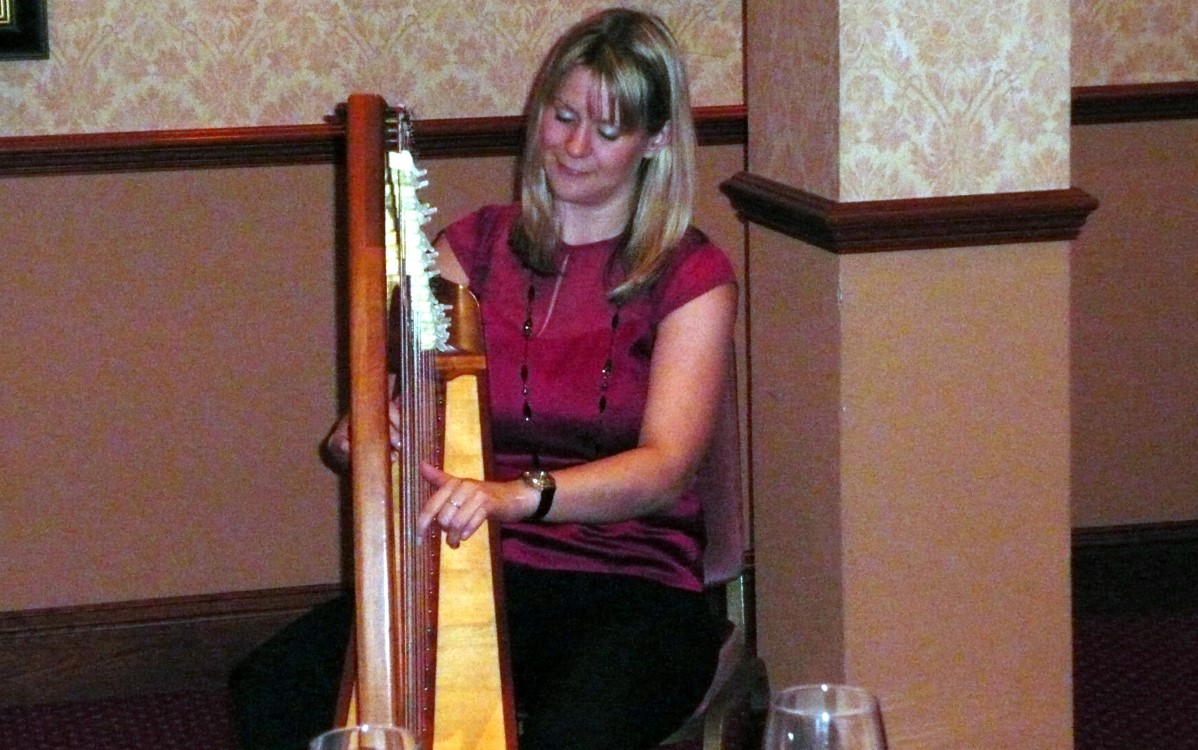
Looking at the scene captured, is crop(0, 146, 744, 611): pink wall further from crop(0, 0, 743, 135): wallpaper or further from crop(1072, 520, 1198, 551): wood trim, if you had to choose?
crop(1072, 520, 1198, 551): wood trim

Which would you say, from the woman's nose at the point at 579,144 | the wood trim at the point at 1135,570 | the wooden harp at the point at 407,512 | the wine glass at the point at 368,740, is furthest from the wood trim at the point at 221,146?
the wine glass at the point at 368,740

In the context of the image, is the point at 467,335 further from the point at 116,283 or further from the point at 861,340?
the point at 116,283

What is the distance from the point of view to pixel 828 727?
92 centimetres

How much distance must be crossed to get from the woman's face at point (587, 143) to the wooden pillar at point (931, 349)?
10.2 inches

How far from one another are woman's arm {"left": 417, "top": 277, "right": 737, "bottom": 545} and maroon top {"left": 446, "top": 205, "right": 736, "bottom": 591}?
4 cm

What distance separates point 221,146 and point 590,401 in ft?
4.02

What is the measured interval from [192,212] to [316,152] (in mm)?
246

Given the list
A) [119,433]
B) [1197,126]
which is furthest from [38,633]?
[1197,126]

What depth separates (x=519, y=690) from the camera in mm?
1908

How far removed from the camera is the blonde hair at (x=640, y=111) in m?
2.11

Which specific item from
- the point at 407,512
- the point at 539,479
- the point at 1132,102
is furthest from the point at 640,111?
the point at 1132,102

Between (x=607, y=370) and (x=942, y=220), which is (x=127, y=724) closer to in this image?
(x=607, y=370)

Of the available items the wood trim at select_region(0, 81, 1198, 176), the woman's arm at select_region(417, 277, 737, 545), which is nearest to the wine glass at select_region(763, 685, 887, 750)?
the woman's arm at select_region(417, 277, 737, 545)

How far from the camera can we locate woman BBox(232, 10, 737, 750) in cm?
191
